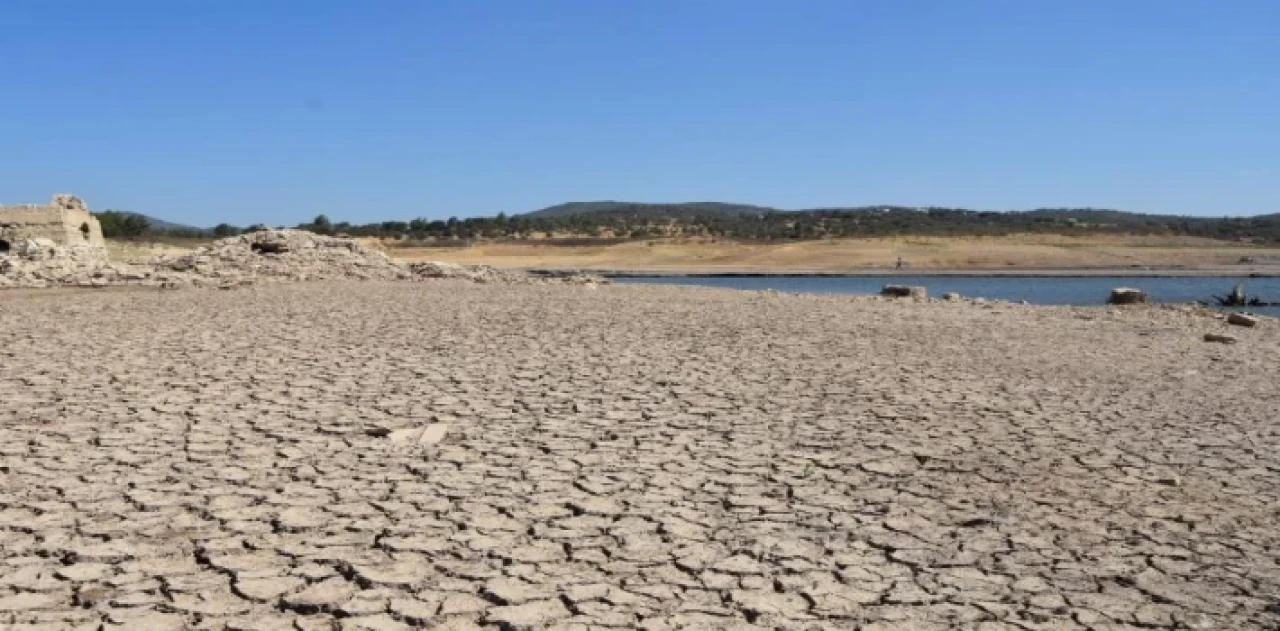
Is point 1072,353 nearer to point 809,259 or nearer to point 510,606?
point 510,606

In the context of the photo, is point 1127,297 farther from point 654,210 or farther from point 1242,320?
point 654,210

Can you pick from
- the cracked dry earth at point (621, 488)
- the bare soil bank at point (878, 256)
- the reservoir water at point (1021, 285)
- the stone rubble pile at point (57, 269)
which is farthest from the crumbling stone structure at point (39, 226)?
the bare soil bank at point (878, 256)

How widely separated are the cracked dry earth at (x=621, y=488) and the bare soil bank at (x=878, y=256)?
4431 cm

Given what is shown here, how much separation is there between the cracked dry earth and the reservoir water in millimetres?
25040

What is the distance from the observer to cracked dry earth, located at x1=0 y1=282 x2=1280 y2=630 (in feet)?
12.4

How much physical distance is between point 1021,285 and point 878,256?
17167mm

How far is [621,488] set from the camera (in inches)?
204

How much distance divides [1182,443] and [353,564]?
200 inches

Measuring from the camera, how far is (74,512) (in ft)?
15.1

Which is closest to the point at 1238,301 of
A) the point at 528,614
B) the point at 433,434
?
the point at 433,434

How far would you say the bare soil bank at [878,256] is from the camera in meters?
55.8

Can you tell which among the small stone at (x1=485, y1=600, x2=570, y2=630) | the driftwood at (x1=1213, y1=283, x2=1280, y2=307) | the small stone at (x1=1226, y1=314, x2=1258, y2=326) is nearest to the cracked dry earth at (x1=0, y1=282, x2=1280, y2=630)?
the small stone at (x1=485, y1=600, x2=570, y2=630)

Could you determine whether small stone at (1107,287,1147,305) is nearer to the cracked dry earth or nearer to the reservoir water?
the reservoir water

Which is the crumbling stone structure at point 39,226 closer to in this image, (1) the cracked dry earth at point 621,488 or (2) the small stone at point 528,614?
(1) the cracked dry earth at point 621,488
